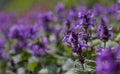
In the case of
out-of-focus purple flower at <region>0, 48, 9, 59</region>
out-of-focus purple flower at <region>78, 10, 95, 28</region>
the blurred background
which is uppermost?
the blurred background

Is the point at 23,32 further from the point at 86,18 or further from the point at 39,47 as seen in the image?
the point at 86,18

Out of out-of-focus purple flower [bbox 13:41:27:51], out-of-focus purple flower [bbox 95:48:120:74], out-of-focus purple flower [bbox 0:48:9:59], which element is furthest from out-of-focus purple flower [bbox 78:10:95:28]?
out-of-focus purple flower [bbox 0:48:9:59]

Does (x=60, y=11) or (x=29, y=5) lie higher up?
(x=29, y=5)

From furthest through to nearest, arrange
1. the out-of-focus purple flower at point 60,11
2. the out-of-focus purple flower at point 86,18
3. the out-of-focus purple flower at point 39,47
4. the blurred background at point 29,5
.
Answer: the blurred background at point 29,5
the out-of-focus purple flower at point 60,11
the out-of-focus purple flower at point 39,47
the out-of-focus purple flower at point 86,18

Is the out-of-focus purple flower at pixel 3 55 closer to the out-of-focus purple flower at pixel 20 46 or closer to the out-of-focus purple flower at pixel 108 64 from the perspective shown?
the out-of-focus purple flower at pixel 20 46

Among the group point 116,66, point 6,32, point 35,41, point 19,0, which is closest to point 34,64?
point 35,41

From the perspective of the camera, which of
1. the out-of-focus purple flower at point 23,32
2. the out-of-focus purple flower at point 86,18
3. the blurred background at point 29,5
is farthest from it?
the blurred background at point 29,5

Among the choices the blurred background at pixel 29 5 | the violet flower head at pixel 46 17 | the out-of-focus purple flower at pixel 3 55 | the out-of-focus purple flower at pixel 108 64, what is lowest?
the out-of-focus purple flower at pixel 108 64

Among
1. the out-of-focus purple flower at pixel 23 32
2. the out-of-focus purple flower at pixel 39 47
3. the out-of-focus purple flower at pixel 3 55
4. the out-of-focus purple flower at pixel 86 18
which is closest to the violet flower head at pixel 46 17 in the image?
the out-of-focus purple flower at pixel 23 32

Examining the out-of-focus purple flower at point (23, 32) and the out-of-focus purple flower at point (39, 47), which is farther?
the out-of-focus purple flower at point (23, 32)

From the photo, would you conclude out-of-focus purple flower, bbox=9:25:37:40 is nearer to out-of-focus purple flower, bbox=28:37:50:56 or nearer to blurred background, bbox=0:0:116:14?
out-of-focus purple flower, bbox=28:37:50:56

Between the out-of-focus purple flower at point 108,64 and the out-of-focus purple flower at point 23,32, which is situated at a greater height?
the out-of-focus purple flower at point 23,32

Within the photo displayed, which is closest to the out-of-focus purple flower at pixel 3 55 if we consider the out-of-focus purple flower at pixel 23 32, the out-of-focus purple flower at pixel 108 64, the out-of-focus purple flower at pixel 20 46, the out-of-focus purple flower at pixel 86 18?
the out-of-focus purple flower at pixel 20 46

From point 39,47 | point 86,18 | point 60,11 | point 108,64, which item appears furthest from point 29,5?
point 108,64
